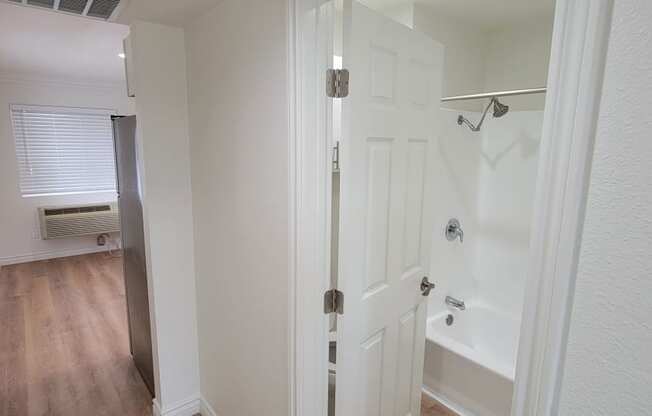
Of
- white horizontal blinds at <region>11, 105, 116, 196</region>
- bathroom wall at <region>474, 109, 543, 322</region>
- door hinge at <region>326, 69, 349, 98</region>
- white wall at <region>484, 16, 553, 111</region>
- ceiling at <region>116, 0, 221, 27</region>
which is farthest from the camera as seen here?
white horizontal blinds at <region>11, 105, 116, 196</region>

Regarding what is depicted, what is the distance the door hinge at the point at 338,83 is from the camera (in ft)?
3.82

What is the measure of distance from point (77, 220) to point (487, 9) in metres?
5.36

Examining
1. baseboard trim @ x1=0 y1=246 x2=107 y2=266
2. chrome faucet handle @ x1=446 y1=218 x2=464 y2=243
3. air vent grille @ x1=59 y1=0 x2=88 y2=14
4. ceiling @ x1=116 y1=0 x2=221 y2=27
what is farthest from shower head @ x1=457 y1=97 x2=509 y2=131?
baseboard trim @ x1=0 y1=246 x2=107 y2=266

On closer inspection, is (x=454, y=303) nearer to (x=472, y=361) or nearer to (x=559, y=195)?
(x=472, y=361)

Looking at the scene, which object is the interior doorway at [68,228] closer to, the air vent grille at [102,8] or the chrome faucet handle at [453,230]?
the air vent grille at [102,8]

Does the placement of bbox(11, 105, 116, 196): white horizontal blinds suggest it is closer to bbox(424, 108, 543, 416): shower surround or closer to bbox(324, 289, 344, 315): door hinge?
bbox(424, 108, 543, 416): shower surround

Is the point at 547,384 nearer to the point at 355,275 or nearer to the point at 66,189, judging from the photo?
the point at 355,275

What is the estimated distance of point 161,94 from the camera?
1786mm

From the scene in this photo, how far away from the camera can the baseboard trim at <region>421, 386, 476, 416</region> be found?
2150 mm

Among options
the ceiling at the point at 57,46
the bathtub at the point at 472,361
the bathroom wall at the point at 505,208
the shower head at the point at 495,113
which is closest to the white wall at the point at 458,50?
the shower head at the point at 495,113

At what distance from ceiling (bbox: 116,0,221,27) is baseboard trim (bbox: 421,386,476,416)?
2450 millimetres

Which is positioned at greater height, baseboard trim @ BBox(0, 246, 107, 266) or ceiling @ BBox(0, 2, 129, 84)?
ceiling @ BBox(0, 2, 129, 84)

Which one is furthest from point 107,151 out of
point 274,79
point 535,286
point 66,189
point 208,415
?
point 535,286

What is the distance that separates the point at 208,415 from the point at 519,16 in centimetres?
311
